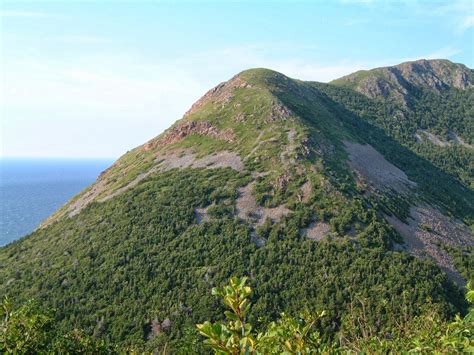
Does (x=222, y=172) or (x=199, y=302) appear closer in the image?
(x=199, y=302)

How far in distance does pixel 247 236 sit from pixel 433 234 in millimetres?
32942

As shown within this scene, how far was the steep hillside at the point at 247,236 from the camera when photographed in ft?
164

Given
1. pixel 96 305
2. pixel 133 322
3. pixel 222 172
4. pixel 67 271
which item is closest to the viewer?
pixel 133 322

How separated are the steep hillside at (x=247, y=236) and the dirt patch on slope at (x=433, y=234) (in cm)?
32

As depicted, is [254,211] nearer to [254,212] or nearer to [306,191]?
[254,212]

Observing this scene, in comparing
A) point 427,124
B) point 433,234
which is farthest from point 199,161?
point 427,124

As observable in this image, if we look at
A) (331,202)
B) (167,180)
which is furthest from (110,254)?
(331,202)

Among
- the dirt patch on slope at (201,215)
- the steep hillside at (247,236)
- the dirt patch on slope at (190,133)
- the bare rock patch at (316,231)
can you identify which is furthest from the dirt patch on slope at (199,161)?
the bare rock patch at (316,231)

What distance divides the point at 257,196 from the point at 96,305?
32.3 meters

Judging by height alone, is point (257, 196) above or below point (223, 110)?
below

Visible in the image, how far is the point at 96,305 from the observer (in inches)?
2117

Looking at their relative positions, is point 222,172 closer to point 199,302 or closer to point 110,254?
point 110,254

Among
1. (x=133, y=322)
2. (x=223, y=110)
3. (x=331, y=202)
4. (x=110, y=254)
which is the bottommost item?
(x=133, y=322)

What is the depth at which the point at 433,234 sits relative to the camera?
6650cm
